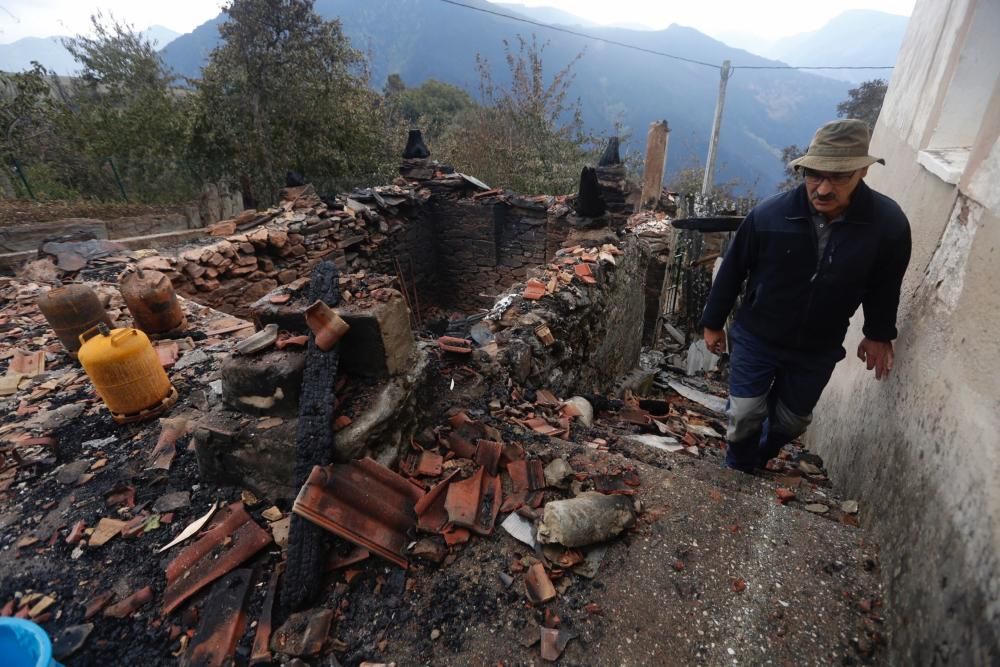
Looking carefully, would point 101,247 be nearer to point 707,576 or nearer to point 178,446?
point 178,446

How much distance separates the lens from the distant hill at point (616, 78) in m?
Result: 95.9

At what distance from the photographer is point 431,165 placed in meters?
8.10

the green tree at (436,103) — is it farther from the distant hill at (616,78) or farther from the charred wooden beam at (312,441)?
the distant hill at (616,78)

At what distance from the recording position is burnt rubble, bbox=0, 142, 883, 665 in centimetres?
153

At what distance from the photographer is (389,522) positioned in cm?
182

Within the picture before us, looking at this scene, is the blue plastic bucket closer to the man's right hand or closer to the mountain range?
the man's right hand

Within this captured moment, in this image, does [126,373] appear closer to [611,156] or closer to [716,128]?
[611,156]

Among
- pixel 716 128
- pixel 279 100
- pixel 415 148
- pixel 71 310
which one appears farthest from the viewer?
pixel 716 128

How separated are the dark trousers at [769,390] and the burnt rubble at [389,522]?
0.28m

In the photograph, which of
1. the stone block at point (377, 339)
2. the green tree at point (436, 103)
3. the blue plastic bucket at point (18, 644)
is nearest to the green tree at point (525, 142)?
the green tree at point (436, 103)

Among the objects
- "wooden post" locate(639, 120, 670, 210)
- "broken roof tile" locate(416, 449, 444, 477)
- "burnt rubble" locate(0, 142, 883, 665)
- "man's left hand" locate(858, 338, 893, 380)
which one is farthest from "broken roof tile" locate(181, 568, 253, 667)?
"wooden post" locate(639, 120, 670, 210)

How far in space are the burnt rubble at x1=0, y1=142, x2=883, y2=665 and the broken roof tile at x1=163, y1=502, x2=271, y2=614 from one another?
0.4 inches

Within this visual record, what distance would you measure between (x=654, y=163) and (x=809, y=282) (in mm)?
9100

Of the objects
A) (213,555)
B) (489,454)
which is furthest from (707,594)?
(213,555)
